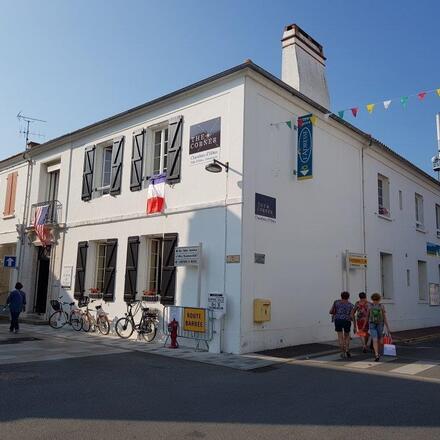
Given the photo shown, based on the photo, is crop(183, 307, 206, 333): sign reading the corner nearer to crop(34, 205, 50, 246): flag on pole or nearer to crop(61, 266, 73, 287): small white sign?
crop(61, 266, 73, 287): small white sign

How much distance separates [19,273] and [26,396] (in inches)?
550

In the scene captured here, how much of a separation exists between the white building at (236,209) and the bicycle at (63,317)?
55 cm

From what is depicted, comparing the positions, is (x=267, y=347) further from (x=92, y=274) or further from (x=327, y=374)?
(x=92, y=274)

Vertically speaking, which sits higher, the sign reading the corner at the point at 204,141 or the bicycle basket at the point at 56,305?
the sign reading the corner at the point at 204,141

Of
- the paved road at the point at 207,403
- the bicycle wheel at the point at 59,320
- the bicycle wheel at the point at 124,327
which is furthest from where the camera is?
the bicycle wheel at the point at 59,320

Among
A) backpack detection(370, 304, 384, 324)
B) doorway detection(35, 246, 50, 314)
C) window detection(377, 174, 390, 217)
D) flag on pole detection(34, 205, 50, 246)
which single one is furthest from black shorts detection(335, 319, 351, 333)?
doorway detection(35, 246, 50, 314)

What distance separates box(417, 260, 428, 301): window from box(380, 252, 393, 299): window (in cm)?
346

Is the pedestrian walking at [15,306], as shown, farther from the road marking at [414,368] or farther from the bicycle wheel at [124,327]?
the road marking at [414,368]

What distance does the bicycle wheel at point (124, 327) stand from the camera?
1415 centimetres

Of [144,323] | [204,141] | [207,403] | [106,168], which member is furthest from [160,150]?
[207,403]

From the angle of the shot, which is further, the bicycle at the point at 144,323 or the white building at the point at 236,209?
the bicycle at the point at 144,323

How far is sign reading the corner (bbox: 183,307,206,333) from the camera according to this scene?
11.8 m

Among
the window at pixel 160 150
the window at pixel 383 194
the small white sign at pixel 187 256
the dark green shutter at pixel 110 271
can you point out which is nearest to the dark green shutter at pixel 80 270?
the dark green shutter at pixel 110 271

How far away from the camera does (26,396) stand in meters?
6.81
